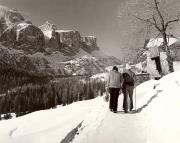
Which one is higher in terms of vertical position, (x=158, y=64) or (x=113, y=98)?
(x=158, y=64)

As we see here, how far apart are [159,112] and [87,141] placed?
11.5 feet

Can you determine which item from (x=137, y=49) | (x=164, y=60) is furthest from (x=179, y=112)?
(x=164, y=60)

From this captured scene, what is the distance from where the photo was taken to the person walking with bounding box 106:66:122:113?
14.9 meters

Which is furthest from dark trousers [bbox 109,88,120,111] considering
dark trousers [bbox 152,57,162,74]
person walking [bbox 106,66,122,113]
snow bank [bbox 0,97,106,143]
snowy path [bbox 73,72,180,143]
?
dark trousers [bbox 152,57,162,74]

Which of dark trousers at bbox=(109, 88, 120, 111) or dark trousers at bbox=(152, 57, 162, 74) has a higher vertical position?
dark trousers at bbox=(152, 57, 162, 74)

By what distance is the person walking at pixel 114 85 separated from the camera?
49.0ft

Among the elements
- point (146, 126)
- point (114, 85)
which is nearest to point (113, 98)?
point (114, 85)

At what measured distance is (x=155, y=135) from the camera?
34.2 feet

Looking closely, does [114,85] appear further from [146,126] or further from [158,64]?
[158,64]

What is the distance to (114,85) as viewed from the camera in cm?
1495

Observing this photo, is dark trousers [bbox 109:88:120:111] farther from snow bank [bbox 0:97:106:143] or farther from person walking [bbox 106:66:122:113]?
snow bank [bbox 0:97:106:143]

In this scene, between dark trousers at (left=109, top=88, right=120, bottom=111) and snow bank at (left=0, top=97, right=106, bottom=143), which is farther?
snow bank at (left=0, top=97, right=106, bottom=143)

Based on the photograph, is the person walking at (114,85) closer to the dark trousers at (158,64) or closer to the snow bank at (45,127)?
the snow bank at (45,127)

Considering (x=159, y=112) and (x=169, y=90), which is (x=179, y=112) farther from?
(x=169, y=90)
